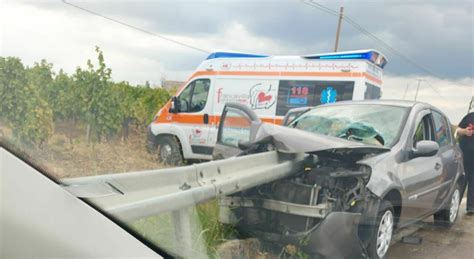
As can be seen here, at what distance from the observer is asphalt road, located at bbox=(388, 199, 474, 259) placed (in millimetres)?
3619

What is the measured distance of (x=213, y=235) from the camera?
2.73m

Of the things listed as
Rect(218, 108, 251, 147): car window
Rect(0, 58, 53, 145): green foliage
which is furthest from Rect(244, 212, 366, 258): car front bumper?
Rect(0, 58, 53, 145): green foliage

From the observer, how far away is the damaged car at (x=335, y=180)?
3131 mm

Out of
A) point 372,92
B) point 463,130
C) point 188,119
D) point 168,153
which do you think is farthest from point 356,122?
point 168,153

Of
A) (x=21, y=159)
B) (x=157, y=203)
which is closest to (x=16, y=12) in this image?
(x=21, y=159)

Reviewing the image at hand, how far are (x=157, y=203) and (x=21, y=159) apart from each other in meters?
0.54

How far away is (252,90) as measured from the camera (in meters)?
3.61

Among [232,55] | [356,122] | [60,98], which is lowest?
[60,98]

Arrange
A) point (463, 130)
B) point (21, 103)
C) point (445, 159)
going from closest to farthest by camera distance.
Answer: point (21, 103) → point (463, 130) → point (445, 159)

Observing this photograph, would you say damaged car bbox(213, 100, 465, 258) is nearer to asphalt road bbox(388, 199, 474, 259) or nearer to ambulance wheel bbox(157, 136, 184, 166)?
asphalt road bbox(388, 199, 474, 259)

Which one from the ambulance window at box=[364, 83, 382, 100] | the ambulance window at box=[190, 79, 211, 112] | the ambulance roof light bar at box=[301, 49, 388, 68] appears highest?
the ambulance roof light bar at box=[301, 49, 388, 68]

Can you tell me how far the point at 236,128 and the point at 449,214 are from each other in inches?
90.5

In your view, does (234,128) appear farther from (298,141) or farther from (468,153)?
(468,153)

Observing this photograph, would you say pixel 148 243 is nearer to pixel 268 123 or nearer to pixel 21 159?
pixel 21 159
